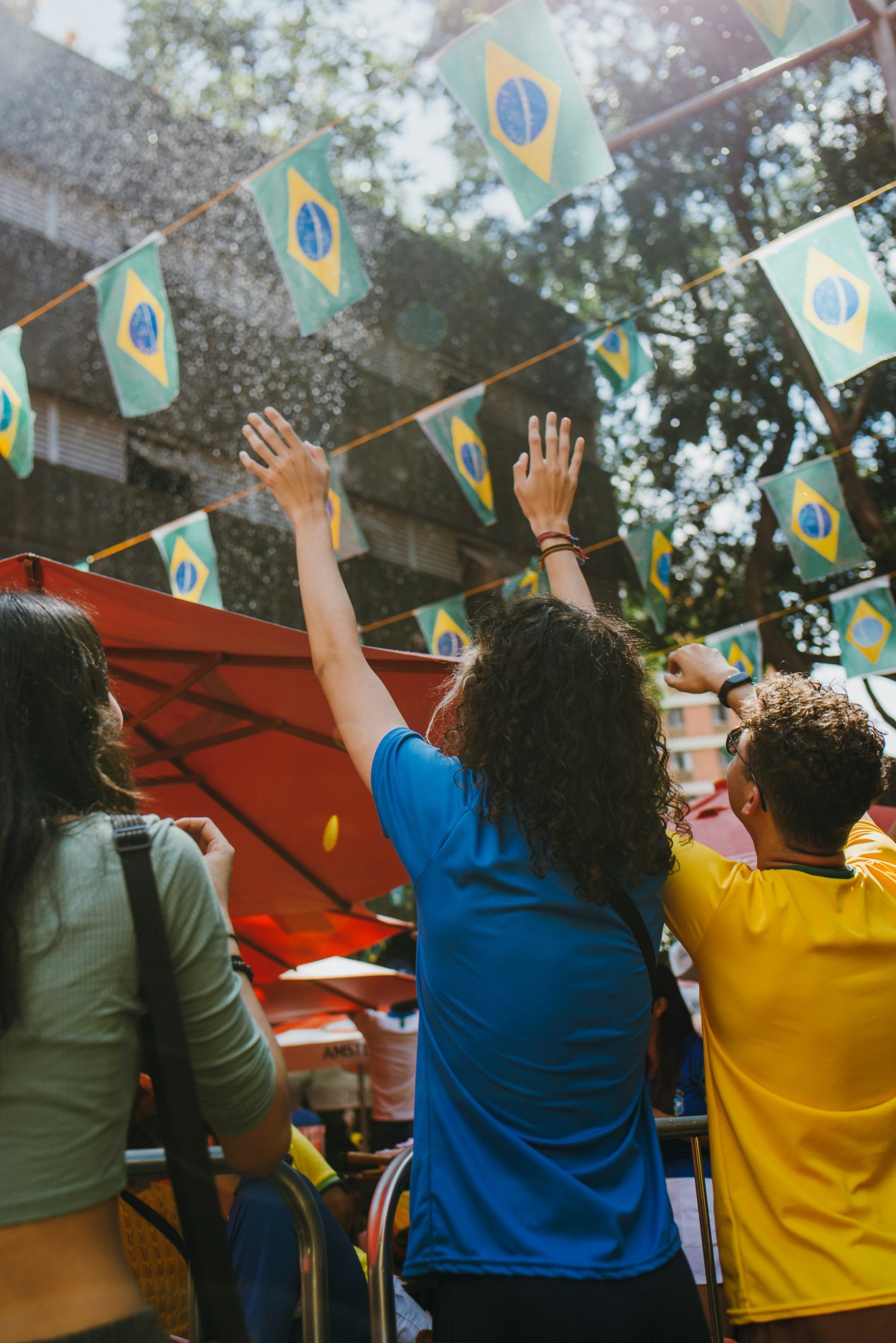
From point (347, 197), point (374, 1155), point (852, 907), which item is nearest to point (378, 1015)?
point (374, 1155)

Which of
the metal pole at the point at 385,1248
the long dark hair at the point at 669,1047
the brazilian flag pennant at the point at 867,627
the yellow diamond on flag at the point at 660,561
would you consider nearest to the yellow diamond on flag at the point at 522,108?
the long dark hair at the point at 669,1047

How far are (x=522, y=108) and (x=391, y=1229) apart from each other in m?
4.06

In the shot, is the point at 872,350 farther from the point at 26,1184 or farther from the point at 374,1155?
the point at 26,1184

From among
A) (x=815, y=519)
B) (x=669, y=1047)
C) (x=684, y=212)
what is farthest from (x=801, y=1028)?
(x=684, y=212)

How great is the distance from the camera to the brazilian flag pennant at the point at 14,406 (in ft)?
17.0

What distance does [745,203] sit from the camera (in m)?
12.0

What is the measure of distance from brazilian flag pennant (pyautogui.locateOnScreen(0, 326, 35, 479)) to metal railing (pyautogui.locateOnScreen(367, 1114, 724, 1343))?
14.1ft

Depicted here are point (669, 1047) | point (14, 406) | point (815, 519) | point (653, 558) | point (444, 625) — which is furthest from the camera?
point (653, 558)

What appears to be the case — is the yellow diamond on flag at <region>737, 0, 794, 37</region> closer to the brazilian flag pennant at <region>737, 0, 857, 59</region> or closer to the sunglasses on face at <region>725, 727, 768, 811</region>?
the brazilian flag pennant at <region>737, 0, 857, 59</region>

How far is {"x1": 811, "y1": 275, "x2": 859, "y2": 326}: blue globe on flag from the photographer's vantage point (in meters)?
5.05

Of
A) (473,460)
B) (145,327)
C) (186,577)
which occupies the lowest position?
(186,577)

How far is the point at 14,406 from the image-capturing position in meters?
5.30

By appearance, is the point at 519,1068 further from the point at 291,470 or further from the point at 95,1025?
the point at 291,470

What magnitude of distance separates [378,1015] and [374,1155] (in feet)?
19.4
